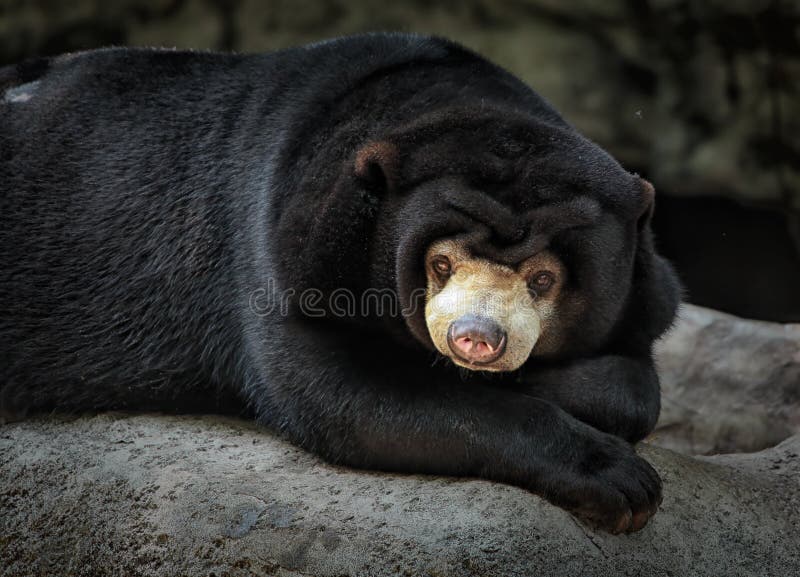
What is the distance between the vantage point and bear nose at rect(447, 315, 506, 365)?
3.92 meters

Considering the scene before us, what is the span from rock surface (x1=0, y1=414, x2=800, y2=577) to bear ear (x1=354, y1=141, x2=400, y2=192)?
1.15 m

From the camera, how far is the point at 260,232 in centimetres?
487

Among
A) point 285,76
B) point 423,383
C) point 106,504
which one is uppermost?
point 285,76

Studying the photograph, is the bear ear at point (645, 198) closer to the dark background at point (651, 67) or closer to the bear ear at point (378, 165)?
the bear ear at point (378, 165)

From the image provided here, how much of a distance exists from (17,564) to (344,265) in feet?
5.76

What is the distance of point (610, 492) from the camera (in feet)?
12.7

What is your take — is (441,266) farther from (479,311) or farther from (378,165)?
(378,165)

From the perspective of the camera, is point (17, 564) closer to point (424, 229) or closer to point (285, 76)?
point (424, 229)

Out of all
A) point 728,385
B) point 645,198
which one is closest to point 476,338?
point 645,198

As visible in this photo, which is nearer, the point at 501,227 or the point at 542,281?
the point at 501,227

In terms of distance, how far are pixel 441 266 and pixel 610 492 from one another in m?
1.06

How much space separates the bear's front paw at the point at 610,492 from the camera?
12.7 feet

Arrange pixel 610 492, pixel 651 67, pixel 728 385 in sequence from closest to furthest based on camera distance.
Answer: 1. pixel 610 492
2. pixel 728 385
3. pixel 651 67

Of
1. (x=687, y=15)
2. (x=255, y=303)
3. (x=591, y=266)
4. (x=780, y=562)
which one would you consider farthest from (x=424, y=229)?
(x=687, y=15)
